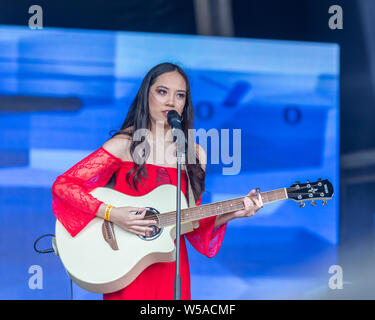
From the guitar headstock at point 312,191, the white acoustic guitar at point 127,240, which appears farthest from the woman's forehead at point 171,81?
the guitar headstock at point 312,191

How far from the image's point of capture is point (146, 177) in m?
3.21

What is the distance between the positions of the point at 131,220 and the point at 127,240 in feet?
0.38

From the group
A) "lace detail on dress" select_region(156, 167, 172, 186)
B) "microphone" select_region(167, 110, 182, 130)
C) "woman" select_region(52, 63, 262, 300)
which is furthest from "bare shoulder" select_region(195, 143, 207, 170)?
"microphone" select_region(167, 110, 182, 130)

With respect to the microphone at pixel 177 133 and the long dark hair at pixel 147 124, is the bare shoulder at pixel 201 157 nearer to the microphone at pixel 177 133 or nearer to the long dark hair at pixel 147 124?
the long dark hair at pixel 147 124

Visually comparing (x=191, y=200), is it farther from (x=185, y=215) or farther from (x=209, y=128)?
(x=209, y=128)

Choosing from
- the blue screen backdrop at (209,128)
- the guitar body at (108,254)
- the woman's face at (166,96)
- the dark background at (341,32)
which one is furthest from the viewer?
the dark background at (341,32)

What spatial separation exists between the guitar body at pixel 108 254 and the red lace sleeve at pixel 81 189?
54 mm

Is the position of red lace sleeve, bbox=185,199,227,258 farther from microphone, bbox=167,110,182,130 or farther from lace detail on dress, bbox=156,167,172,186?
microphone, bbox=167,110,182,130

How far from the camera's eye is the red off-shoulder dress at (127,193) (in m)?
3.02

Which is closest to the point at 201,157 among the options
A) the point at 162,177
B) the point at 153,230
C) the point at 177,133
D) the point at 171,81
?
the point at 162,177

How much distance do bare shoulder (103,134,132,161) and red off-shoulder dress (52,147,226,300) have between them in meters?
0.03

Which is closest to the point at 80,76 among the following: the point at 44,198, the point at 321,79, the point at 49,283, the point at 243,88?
the point at 44,198

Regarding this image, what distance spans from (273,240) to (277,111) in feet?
3.14
